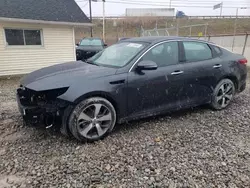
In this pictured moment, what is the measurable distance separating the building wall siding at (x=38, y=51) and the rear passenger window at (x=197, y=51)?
25.5ft

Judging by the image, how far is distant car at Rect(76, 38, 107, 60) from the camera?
12680 mm

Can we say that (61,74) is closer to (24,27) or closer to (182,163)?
(182,163)

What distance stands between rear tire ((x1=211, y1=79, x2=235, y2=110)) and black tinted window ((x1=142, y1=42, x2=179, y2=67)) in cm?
128

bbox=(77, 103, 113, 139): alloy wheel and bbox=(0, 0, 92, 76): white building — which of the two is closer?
bbox=(77, 103, 113, 139): alloy wheel

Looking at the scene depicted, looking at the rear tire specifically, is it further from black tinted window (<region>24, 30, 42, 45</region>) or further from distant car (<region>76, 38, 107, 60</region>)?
distant car (<region>76, 38, 107, 60</region>)

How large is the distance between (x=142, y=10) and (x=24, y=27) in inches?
1693

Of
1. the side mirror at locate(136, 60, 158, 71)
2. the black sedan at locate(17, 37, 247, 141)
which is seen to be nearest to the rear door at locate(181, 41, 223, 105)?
the black sedan at locate(17, 37, 247, 141)

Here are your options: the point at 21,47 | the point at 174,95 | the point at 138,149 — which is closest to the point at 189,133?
the point at 174,95

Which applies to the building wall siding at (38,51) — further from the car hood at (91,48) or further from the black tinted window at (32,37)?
the car hood at (91,48)

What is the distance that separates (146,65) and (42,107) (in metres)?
1.70

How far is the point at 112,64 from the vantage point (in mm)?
3852

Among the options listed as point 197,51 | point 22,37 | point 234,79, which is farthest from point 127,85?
point 22,37

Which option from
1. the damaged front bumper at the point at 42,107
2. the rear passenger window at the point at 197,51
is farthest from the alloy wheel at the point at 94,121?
the rear passenger window at the point at 197,51

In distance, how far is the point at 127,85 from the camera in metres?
3.57
